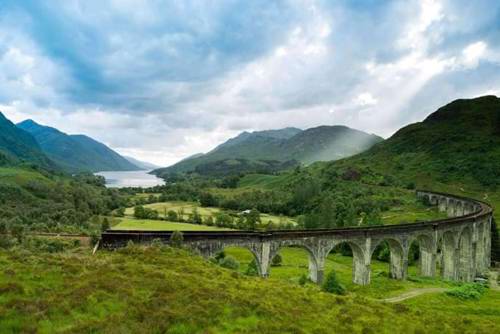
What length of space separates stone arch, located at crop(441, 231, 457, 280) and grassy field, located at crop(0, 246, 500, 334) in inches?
1467

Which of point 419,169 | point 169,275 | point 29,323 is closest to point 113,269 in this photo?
point 169,275

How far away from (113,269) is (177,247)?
34.4 feet

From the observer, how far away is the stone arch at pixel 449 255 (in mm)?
64688

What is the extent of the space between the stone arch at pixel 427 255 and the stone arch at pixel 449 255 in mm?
5683

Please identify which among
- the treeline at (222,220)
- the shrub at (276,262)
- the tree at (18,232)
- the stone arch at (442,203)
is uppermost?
the stone arch at (442,203)

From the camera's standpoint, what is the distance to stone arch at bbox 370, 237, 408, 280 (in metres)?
54.3

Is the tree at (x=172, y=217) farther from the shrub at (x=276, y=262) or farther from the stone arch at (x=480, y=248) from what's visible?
the stone arch at (x=480, y=248)

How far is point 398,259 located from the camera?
55.8 m

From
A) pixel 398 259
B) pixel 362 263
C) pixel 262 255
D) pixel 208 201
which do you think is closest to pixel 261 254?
pixel 262 255

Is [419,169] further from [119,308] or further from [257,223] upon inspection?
[119,308]

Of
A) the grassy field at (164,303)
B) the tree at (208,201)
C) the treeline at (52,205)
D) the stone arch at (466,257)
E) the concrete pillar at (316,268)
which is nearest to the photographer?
the grassy field at (164,303)

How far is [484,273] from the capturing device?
244 ft

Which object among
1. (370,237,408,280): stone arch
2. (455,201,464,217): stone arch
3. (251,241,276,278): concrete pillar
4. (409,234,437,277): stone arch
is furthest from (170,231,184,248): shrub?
(455,201,464,217): stone arch

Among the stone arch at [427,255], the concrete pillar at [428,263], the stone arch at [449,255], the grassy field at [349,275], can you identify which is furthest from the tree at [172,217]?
the stone arch at [449,255]
